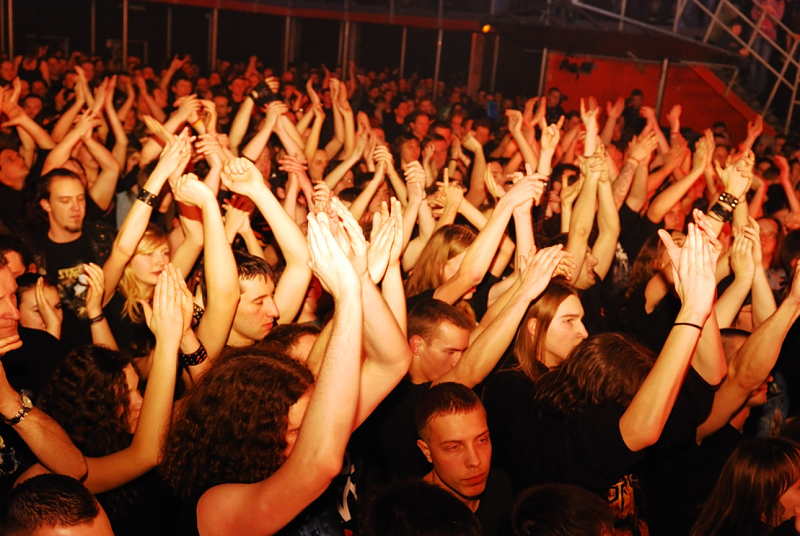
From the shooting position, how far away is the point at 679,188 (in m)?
4.64

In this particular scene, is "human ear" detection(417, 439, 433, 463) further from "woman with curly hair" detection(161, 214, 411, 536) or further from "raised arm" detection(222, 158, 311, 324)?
"raised arm" detection(222, 158, 311, 324)

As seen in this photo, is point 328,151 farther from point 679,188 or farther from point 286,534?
point 286,534

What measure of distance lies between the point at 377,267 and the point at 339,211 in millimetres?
204

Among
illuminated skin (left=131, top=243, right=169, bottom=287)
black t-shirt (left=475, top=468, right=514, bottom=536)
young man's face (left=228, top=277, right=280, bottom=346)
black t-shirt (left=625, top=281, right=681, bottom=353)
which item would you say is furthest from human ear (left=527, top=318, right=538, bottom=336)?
illuminated skin (left=131, top=243, right=169, bottom=287)

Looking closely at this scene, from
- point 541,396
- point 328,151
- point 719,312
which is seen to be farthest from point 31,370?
point 328,151

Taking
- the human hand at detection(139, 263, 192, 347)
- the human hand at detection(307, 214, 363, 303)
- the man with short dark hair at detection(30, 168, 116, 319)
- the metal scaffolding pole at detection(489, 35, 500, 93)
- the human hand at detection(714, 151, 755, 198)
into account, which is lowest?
the metal scaffolding pole at detection(489, 35, 500, 93)

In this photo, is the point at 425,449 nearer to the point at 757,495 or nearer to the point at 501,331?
the point at 501,331

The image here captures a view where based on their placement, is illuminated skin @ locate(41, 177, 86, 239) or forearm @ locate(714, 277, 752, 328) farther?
illuminated skin @ locate(41, 177, 86, 239)

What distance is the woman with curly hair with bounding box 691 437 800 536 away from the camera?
2205mm

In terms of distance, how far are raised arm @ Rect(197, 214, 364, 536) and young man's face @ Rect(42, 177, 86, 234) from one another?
2491 millimetres

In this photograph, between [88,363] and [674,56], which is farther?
[674,56]

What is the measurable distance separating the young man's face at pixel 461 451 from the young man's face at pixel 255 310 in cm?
88

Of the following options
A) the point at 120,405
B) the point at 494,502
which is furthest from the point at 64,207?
the point at 494,502

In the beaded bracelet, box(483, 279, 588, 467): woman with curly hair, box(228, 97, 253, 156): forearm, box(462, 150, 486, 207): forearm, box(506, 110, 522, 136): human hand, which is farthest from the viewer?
box(462, 150, 486, 207): forearm
